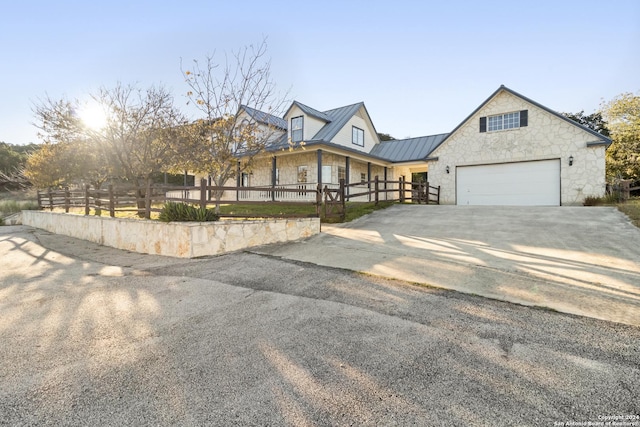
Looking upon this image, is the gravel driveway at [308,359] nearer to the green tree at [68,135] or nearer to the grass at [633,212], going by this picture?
the grass at [633,212]

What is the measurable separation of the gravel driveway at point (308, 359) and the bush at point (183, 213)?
328cm

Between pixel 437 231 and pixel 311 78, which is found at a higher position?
pixel 311 78

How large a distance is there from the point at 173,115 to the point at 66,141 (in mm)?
4728

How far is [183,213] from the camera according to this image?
7832 mm

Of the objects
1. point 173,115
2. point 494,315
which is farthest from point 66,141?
point 494,315

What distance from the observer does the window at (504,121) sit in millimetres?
16031

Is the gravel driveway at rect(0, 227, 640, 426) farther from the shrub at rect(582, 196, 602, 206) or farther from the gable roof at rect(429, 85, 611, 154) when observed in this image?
the gable roof at rect(429, 85, 611, 154)

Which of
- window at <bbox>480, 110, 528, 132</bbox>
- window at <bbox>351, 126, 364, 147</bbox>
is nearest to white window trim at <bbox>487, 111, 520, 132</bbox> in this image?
window at <bbox>480, 110, 528, 132</bbox>

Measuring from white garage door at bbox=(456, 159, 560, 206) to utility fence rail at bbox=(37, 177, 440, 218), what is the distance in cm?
177

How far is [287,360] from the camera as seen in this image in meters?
2.66

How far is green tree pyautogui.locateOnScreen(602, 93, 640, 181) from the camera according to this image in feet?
73.9

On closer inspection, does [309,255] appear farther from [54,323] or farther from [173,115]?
[173,115]

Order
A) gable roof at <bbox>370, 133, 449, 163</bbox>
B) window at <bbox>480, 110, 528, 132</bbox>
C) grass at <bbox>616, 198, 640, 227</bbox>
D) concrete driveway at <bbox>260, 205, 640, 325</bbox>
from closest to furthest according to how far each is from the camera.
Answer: concrete driveway at <bbox>260, 205, 640, 325</bbox> → grass at <bbox>616, 198, 640, 227</bbox> → window at <bbox>480, 110, 528, 132</bbox> → gable roof at <bbox>370, 133, 449, 163</bbox>

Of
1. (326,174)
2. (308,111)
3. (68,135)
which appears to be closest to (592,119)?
(326,174)
